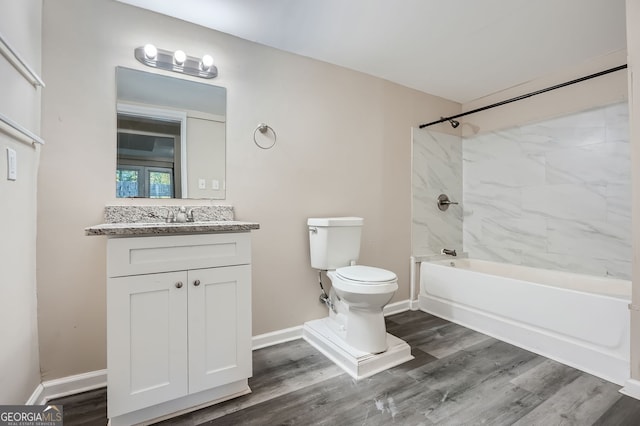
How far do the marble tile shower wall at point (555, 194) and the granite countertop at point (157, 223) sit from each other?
2530mm

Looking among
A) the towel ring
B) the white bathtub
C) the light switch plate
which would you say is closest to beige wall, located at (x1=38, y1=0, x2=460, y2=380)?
the towel ring

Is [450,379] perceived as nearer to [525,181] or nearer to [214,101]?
[525,181]

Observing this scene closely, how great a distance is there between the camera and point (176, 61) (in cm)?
182

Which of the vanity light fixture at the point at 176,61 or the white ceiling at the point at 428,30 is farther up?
the white ceiling at the point at 428,30

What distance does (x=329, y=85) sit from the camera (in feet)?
7.88

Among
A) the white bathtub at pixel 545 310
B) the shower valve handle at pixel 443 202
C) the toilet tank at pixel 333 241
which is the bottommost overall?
the white bathtub at pixel 545 310

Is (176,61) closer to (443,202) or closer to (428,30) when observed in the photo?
(428,30)

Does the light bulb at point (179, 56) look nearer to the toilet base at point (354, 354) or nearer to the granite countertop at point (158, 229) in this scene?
the granite countertop at point (158, 229)

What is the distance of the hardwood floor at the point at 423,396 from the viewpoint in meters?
1.37

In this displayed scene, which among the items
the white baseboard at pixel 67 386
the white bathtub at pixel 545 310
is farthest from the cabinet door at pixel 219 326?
the white bathtub at pixel 545 310

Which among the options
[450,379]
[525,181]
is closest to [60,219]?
[450,379]

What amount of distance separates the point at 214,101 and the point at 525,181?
2.77 meters

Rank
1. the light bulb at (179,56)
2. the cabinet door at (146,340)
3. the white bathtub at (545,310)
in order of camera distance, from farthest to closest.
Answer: the light bulb at (179,56) < the white bathtub at (545,310) < the cabinet door at (146,340)

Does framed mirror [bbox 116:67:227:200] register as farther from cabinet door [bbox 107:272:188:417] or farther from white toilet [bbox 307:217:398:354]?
white toilet [bbox 307:217:398:354]
